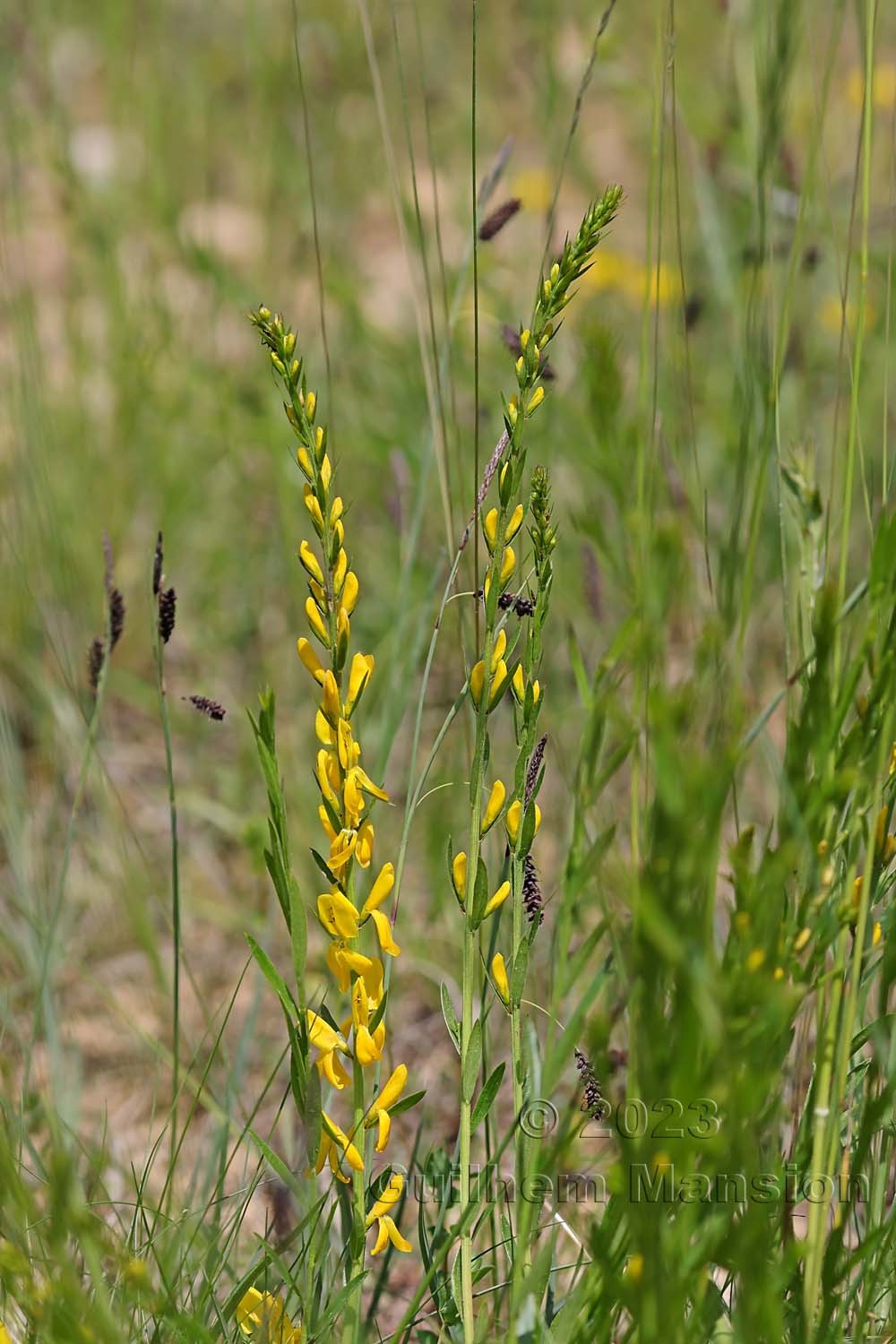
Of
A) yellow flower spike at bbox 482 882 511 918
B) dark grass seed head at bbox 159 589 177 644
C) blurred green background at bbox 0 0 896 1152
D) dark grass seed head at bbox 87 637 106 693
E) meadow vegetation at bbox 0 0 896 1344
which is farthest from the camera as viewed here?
blurred green background at bbox 0 0 896 1152

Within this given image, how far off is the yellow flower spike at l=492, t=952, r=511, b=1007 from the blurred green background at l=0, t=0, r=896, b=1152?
0.95 ft

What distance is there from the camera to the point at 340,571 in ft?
2.28

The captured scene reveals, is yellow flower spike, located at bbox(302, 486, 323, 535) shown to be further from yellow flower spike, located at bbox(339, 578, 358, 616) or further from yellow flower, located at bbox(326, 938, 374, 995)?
yellow flower, located at bbox(326, 938, 374, 995)

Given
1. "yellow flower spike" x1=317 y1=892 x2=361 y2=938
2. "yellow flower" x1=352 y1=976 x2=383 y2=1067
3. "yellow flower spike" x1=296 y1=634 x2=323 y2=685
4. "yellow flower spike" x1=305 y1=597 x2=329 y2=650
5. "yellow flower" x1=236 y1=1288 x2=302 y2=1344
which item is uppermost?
"yellow flower spike" x1=305 y1=597 x2=329 y2=650

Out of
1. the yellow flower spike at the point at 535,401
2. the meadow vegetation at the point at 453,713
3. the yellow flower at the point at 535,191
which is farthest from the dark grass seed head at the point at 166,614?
the yellow flower at the point at 535,191

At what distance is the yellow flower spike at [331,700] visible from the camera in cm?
68

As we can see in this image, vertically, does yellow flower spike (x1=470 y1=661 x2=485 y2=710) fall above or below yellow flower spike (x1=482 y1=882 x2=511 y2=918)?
above

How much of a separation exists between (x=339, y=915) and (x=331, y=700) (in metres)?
0.11

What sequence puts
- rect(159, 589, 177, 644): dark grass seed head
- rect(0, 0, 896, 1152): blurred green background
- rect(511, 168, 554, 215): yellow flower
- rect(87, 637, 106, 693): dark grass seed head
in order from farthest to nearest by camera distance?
1. rect(511, 168, 554, 215): yellow flower
2. rect(0, 0, 896, 1152): blurred green background
3. rect(87, 637, 106, 693): dark grass seed head
4. rect(159, 589, 177, 644): dark grass seed head

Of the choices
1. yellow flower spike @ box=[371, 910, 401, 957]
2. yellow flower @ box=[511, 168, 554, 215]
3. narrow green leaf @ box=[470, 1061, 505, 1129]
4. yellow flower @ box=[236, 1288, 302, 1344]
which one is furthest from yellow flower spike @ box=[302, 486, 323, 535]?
yellow flower @ box=[511, 168, 554, 215]

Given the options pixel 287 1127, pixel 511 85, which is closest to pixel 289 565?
pixel 287 1127

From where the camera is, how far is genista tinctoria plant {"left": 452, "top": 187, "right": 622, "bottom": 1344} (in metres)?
0.67

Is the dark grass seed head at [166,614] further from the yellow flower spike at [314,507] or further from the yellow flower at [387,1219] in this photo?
the yellow flower at [387,1219]

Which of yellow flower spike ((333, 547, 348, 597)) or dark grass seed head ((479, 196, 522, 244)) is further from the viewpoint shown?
dark grass seed head ((479, 196, 522, 244))
